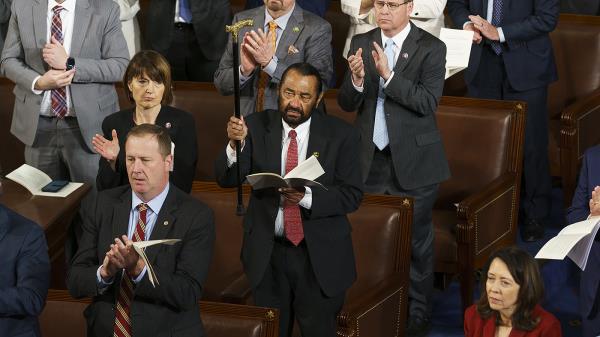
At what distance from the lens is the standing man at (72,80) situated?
629 centimetres

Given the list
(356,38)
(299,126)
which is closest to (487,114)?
(356,38)

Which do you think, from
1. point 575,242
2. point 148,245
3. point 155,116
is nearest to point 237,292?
point 155,116

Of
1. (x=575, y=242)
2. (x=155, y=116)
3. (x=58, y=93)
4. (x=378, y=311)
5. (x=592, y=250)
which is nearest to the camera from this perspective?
(x=575, y=242)

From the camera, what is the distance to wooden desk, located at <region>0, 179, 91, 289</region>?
586cm

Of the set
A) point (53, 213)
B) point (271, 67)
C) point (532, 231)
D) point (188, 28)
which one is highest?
point (188, 28)

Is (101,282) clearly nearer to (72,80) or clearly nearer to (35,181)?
(35,181)

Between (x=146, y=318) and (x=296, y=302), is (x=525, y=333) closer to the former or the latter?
(x=296, y=302)

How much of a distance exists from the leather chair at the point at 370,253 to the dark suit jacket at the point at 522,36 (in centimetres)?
138

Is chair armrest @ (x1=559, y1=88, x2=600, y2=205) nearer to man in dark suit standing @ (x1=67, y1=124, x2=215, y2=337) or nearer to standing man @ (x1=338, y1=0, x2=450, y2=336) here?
standing man @ (x1=338, y1=0, x2=450, y2=336)

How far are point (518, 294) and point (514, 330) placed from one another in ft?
0.43

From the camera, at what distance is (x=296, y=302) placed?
17.4 ft

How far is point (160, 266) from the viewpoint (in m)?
4.52

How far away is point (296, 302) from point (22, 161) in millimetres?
2594

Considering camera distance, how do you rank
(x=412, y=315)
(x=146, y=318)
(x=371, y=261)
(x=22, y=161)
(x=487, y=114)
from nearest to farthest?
(x=146, y=318), (x=371, y=261), (x=412, y=315), (x=487, y=114), (x=22, y=161)
